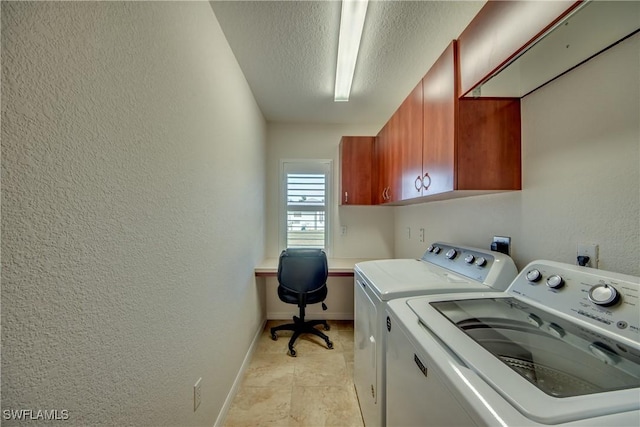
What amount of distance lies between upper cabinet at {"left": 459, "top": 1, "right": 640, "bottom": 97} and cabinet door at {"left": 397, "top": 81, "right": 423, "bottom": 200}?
0.40m

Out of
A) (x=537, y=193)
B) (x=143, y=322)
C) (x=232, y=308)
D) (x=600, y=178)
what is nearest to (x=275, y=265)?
(x=232, y=308)

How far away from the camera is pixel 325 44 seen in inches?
59.8

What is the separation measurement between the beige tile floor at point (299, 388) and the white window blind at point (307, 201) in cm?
117

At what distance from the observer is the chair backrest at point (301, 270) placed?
7.24 feet

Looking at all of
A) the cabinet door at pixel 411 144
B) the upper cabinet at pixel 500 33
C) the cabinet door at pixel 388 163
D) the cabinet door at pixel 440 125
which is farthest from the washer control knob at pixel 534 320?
the cabinet door at pixel 388 163

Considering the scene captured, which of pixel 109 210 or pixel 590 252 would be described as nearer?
pixel 109 210

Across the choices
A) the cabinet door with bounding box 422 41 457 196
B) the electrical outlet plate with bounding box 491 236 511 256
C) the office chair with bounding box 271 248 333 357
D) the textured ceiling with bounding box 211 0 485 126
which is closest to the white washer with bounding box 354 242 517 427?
the electrical outlet plate with bounding box 491 236 511 256

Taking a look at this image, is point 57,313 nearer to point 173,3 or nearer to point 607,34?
point 173,3

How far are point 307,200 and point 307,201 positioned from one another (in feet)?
0.04

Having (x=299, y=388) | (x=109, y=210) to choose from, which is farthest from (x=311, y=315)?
(x=109, y=210)

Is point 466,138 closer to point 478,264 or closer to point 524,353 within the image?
point 478,264

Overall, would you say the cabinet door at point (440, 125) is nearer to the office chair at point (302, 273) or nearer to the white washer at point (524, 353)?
the white washer at point (524, 353)

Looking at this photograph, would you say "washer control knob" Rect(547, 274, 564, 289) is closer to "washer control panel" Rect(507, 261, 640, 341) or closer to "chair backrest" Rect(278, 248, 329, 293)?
"washer control panel" Rect(507, 261, 640, 341)

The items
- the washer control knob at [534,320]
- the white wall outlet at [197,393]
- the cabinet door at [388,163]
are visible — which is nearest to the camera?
the washer control knob at [534,320]
